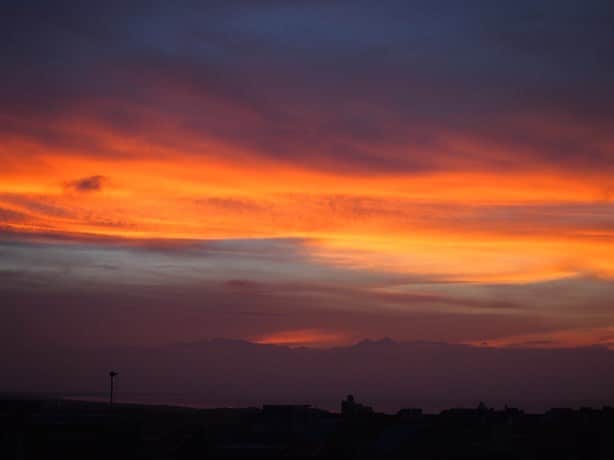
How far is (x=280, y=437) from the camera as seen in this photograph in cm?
5069

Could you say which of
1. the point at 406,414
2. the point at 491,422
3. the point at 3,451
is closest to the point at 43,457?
the point at 3,451

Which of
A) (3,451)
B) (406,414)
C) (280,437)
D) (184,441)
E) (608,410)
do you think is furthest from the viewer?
(406,414)

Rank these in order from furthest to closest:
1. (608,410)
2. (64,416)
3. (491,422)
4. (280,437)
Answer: (608,410) → (491,422) → (280,437) → (64,416)

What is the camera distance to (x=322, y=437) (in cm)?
4978

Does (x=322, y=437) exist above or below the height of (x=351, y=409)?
below

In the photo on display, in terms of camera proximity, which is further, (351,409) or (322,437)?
(351,409)

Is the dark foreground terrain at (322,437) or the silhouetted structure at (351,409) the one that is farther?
the silhouetted structure at (351,409)

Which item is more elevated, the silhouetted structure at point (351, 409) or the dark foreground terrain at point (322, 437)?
the silhouetted structure at point (351, 409)

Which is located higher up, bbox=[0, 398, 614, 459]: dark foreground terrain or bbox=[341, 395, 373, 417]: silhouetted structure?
bbox=[341, 395, 373, 417]: silhouetted structure

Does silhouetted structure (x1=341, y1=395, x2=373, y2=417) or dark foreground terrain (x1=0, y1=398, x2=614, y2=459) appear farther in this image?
silhouetted structure (x1=341, y1=395, x2=373, y2=417)

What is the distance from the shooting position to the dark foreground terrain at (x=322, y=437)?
38625mm

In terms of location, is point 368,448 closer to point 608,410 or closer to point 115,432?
point 115,432

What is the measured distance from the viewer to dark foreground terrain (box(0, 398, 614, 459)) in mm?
38625

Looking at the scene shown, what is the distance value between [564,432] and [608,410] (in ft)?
34.3
